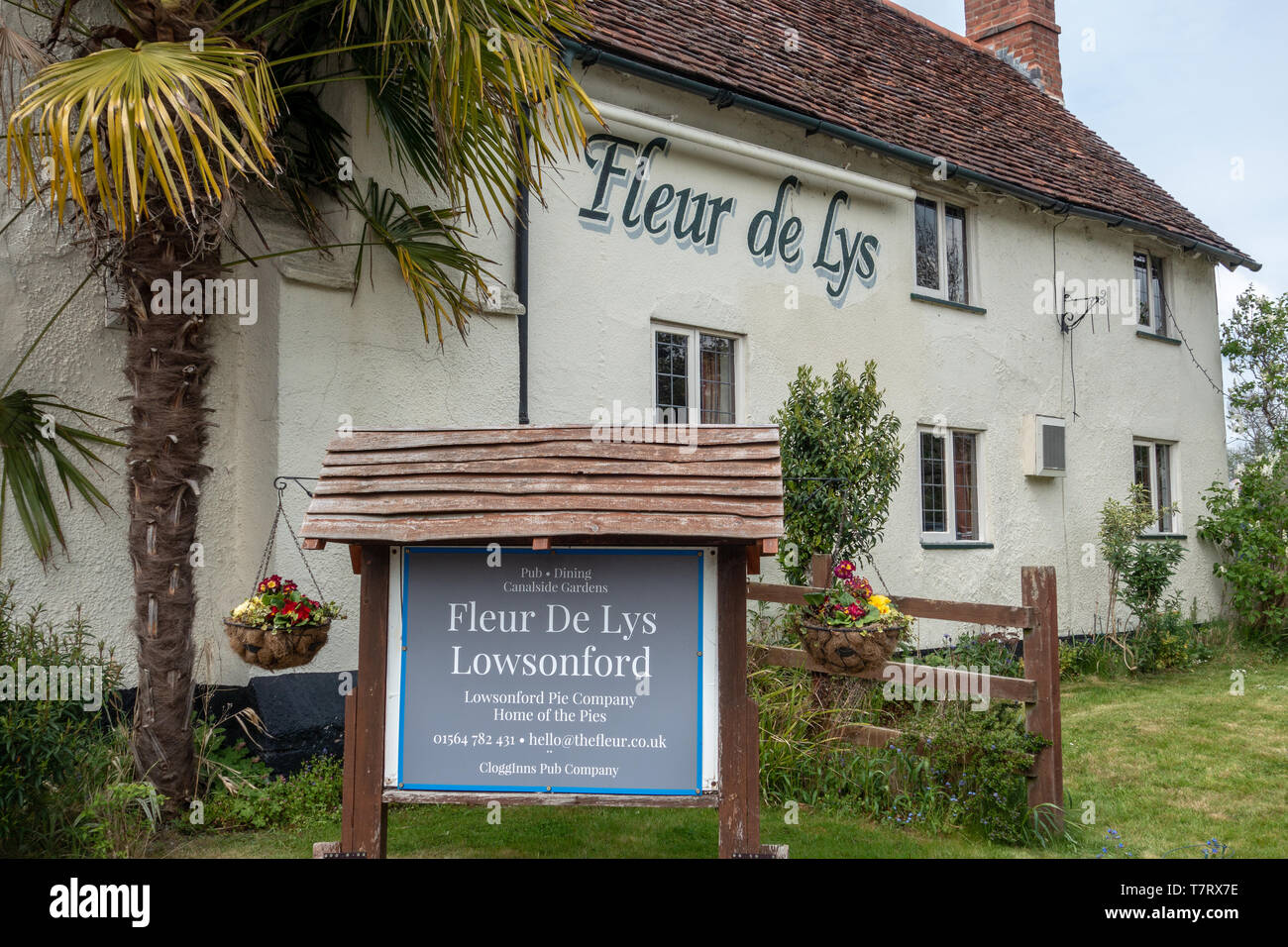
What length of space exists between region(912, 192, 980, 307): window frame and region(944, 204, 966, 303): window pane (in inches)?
0.5

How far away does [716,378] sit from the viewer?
9.51 metres

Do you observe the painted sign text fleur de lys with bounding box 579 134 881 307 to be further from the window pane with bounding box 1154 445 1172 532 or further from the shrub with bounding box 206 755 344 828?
the window pane with bounding box 1154 445 1172 532

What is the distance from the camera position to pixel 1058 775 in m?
5.93

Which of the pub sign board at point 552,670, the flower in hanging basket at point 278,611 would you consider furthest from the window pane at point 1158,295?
the flower in hanging basket at point 278,611

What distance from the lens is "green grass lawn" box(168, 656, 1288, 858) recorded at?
554cm

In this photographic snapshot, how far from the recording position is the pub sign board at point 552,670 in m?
4.18

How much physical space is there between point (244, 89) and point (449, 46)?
1.07 metres

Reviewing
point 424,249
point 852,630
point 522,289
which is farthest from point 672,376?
point 852,630

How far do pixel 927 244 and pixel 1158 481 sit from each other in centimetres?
561

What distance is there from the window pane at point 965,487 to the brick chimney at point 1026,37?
26.2 feet

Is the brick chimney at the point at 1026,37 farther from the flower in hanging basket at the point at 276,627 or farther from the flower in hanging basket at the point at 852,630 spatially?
the flower in hanging basket at the point at 276,627

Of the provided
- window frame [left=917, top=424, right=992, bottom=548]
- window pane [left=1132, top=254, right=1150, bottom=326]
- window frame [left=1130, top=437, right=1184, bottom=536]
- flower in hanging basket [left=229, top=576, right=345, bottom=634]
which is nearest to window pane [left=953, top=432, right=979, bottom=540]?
window frame [left=917, top=424, right=992, bottom=548]

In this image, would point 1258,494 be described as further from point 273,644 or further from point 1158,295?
point 273,644

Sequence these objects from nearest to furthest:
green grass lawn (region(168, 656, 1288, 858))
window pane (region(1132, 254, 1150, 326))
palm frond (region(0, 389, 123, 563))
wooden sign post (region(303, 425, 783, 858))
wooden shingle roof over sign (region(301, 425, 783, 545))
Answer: wooden shingle roof over sign (region(301, 425, 783, 545)) → wooden sign post (region(303, 425, 783, 858)) → green grass lawn (region(168, 656, 1288, 858)) → palm frond (region(0, 389, 123, 563)) → window pane (region(1132, 254, 1150, 326))
